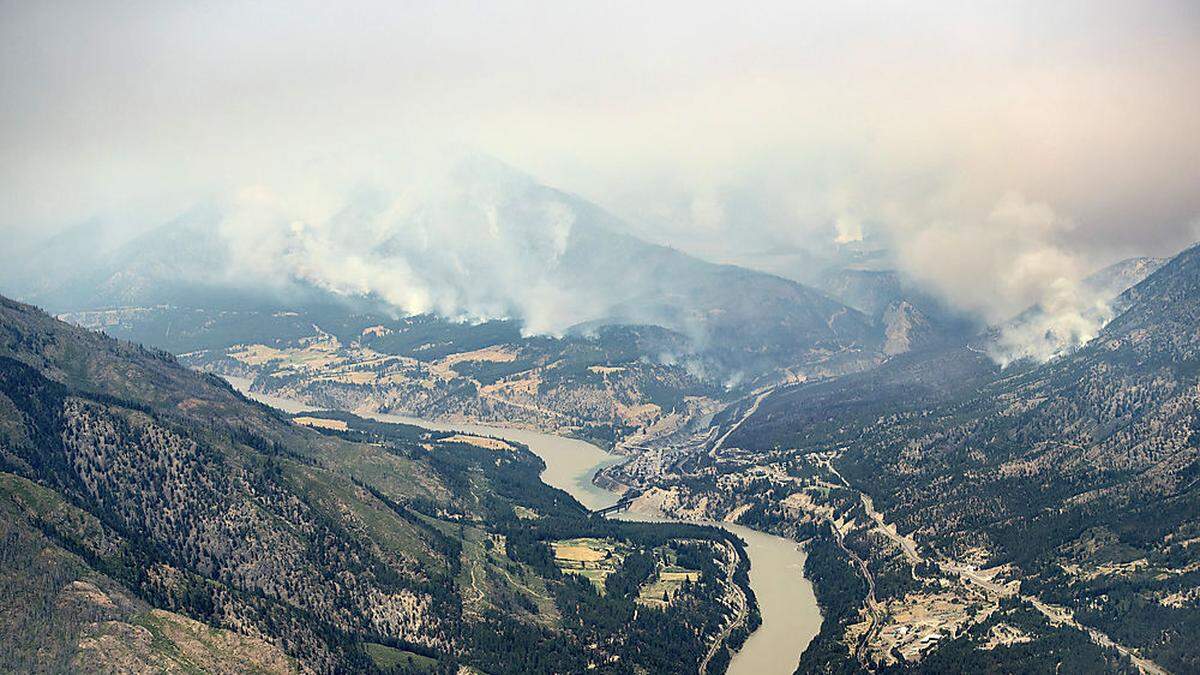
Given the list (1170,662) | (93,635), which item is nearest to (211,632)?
(93,635)

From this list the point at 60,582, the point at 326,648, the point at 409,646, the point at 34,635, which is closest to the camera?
the point at 34,635

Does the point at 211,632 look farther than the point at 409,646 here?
No

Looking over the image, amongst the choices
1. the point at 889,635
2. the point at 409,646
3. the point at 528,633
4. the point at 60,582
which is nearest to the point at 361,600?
the point at 409,646

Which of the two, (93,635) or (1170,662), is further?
(1170,662)

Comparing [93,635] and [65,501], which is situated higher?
[65,501]

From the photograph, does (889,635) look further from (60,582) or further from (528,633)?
(60,582)

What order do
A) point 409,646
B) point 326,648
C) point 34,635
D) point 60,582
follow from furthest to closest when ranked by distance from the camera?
point 409,646 < point 326,648 < point 60,582 < point 34,635

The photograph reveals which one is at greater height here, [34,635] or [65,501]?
[65,501]

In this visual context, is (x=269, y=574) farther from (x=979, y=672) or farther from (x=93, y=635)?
(x=979, y=672)
